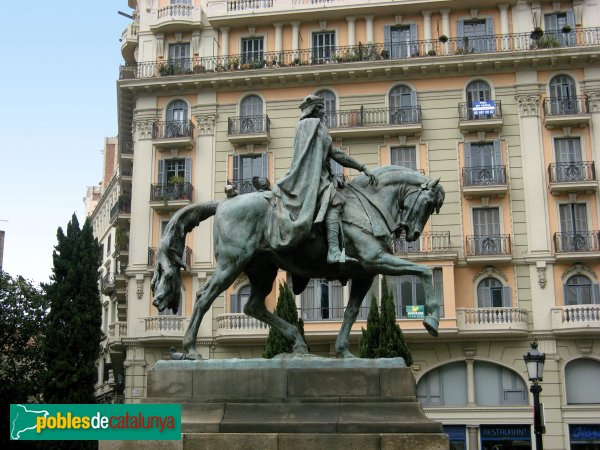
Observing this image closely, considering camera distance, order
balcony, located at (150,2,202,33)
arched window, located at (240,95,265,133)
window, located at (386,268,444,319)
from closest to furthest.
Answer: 1. window, located at (386,268,444,319)
2. arched window, located at (240,95,265,133)
3. balcony, located at (150,2,202,33)

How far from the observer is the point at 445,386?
3994 cm

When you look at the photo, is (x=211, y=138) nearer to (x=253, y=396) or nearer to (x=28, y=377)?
(x=28, y=377)

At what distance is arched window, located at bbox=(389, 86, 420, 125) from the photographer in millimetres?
42938

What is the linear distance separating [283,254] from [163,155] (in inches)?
1326

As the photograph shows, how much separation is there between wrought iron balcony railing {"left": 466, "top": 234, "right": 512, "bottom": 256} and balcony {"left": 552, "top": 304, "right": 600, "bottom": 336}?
367 cm

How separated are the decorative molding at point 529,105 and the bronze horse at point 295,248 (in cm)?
3146

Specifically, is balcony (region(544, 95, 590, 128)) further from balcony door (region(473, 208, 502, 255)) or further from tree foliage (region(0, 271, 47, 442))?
tree foliage (region(0, 271, 47, 442))

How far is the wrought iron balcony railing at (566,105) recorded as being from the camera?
41594 mm

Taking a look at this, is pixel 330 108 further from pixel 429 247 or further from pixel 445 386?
pixel 445 386

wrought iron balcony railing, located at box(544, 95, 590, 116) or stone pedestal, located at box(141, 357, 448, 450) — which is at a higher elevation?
wrought iron balcony railing, located at box(544, 95, 590, 116)

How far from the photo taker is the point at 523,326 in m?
39.3

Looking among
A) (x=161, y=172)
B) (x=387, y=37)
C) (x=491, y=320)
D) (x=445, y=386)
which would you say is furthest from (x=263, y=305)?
(x=387, y=37)

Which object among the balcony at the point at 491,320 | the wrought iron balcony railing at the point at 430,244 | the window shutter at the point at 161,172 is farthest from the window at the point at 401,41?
the balcony at the point at 491,320

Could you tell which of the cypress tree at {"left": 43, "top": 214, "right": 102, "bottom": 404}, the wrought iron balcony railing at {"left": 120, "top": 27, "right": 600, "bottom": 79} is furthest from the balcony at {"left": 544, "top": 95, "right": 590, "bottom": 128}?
the cypress tree at {"left": 43, "top": 214, "right": 102, "bottom": 404}
